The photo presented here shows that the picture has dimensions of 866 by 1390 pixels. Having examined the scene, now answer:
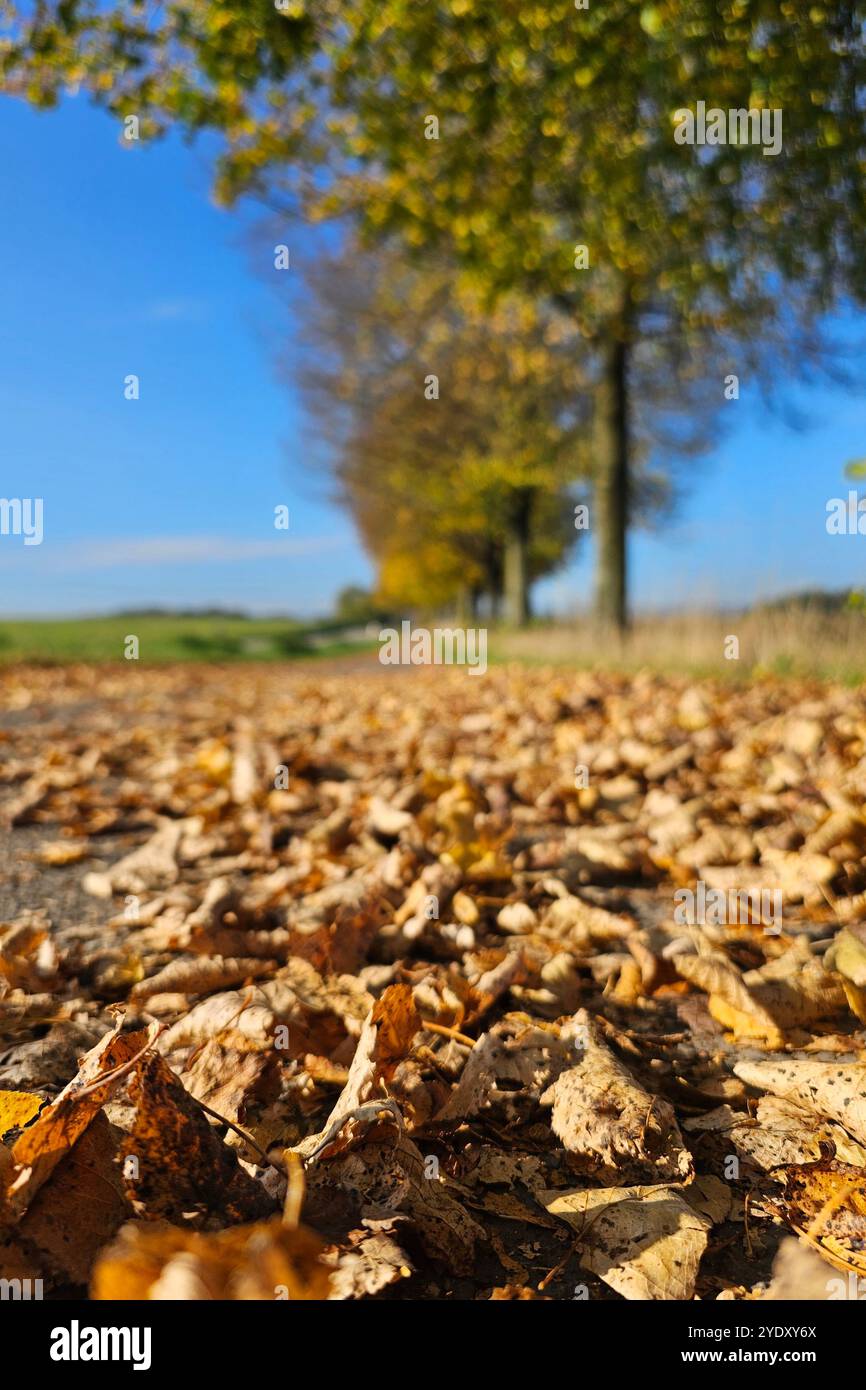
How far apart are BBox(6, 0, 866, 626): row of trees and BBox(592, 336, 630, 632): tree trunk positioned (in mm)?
28

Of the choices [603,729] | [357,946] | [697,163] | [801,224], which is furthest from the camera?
[801,224]

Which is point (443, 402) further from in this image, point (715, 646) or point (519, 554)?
point (715, 646)

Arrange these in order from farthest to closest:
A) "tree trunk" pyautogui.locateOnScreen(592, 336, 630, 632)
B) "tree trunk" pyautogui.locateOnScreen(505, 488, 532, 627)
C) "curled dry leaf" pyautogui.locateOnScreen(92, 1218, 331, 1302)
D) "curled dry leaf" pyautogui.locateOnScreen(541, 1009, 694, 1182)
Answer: "tree trunk" pyautogui.locateOnScreen(505, 488, 532, 627) < "tree trunk" pyautogui.locateOnScreen(592, 336, 630, 632) < "curled dry leaf" pyautogui.locateOnScreen(541, 1009, 694, 1182) < "curled dry leaf" pyautogui.locateOnScreen(92, 1218, 331, 1302)

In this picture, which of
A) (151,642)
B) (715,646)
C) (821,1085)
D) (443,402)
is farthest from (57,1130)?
(151,642)

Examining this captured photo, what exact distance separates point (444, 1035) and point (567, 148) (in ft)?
29.1

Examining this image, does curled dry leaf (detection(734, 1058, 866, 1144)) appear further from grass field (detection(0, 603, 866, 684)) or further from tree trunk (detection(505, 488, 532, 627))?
tree trunk (detection(505, 488, 532, 627))

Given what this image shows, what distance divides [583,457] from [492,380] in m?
2.46

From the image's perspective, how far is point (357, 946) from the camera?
203 centimetres

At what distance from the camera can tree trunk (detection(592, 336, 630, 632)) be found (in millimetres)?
11500

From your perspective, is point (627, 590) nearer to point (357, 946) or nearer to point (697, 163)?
point (697, 163)

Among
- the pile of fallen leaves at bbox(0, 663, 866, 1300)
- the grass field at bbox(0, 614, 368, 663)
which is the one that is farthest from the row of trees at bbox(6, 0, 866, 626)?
the grass field at bbox(0, 614, 368, 663)

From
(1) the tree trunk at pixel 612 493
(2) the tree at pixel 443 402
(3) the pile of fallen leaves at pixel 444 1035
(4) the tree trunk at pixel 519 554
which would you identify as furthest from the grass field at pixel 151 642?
(3) the pile of fallen leaves at pixel 444 1035

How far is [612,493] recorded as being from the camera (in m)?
11.6
